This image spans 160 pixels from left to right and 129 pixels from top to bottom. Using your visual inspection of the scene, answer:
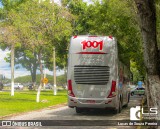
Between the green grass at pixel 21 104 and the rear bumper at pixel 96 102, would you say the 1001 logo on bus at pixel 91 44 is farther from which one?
the green grass at pixel 21 104

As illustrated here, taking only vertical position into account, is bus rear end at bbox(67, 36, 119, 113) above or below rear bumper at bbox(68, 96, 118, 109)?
above

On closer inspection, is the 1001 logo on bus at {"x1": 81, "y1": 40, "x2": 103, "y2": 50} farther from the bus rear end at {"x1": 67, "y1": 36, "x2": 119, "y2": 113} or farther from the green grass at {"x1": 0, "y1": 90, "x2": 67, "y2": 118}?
the green grass at {"x1": 0, "y1": 90, "x2": 67, "y2": 118}

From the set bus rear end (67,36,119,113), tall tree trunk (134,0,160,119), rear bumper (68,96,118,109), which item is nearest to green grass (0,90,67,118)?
rear bumper (68,96,118,109)

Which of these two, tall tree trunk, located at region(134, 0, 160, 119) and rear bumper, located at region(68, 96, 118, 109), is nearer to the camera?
tall tree trunk, located at region(134, 0, 160, 119)

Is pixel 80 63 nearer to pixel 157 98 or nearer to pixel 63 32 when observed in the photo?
pixel 157 98

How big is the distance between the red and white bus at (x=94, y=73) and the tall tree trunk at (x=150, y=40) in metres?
9.50

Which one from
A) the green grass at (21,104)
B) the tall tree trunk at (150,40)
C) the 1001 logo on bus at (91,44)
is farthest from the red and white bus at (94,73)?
the tall tree trunk at (150,40)

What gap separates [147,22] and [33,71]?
100286 millimetres

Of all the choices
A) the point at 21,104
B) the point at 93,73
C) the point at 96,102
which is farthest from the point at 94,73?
the point at 21,104

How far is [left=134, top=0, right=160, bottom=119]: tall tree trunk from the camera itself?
809cm

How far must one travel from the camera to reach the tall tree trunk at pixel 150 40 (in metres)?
8.09

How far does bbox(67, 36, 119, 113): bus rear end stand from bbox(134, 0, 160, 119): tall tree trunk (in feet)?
31.2

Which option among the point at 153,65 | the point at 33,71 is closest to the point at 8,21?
the point at 153,65

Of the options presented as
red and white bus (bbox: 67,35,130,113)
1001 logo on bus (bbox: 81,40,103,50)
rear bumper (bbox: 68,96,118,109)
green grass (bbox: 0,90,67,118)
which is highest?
1001 logo on bus (bbox: 81,40,103,50)
